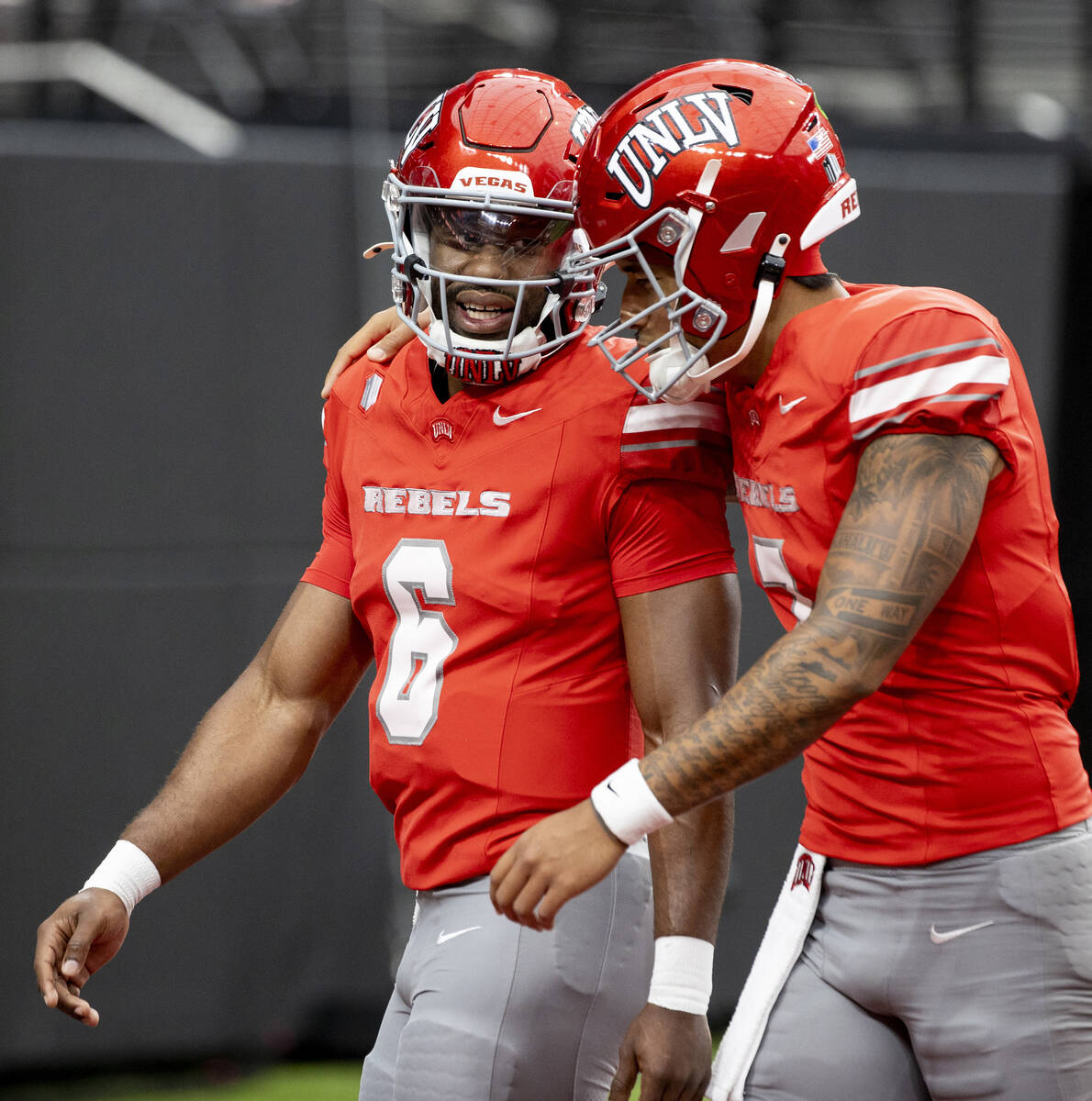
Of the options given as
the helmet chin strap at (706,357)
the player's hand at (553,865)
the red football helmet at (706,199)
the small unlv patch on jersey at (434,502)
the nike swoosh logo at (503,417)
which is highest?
the red football helmet at (706,199)

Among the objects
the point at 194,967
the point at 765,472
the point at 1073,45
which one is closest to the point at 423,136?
the point at 765,472

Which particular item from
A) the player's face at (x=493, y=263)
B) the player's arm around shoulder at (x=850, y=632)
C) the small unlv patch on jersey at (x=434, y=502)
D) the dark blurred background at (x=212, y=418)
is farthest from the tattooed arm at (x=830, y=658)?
the dark blurred background at (x=212, y=418)

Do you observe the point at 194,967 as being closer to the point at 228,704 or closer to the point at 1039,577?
the point at 228,704

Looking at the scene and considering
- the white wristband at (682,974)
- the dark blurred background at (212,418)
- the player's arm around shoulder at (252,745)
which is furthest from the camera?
the dark blurred background at (212,418)

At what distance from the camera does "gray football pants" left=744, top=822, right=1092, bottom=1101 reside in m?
1.59

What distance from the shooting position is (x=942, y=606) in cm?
160

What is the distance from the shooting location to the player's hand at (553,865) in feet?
4.76

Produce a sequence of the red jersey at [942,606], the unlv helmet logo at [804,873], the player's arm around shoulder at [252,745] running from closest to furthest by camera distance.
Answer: the red jersey at [942,606], the unlv helmet logo at [804,873], the player's arm around shoulder at [252,745]

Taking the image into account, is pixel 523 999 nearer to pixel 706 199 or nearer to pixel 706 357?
pixel 706 357

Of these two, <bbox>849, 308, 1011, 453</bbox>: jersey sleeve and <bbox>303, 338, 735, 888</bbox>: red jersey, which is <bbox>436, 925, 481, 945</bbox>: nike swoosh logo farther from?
<bbox>849, 308, 1011, 453</bbox>: jersey sleeve

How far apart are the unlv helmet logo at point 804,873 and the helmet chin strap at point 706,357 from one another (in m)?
0.59

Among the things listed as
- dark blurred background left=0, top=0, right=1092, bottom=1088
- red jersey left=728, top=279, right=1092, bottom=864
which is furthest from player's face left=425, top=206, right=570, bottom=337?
dark blurred background left=0, top=0, right=1092, bottom=1088

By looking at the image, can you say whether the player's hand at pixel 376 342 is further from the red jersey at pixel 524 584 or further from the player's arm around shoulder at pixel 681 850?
the player's arm around shoulder at pixel 681 850

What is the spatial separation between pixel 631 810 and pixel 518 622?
0.42 m
